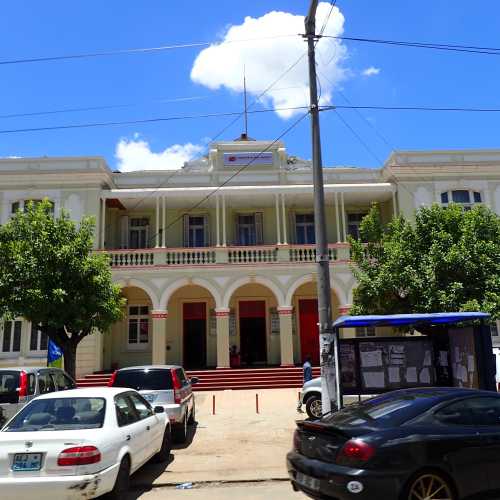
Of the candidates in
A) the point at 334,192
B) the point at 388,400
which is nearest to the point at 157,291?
the point at 334,192

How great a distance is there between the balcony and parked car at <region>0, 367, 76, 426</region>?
1247cm

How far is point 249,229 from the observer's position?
2533 centimetres

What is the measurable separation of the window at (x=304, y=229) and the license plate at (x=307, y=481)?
772 inches

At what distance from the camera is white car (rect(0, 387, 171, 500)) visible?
5539 mm

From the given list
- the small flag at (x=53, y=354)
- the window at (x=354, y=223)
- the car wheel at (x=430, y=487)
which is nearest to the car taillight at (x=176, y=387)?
the car wheel at (x=430, y=487)

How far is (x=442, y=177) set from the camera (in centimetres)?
2350

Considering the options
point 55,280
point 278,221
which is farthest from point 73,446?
point 278,221

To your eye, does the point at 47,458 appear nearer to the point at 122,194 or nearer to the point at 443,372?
the point at 443,372

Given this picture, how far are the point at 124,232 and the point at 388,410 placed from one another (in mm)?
20763

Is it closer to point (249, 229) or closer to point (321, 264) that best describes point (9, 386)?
point (321, 264)

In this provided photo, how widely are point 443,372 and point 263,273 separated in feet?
39.9

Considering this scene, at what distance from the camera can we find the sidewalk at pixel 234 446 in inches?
320

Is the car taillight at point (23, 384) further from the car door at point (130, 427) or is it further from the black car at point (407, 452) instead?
the black car at point (407, 452)

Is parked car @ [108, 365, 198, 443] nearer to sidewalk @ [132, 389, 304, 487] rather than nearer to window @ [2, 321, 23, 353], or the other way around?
sidewalk @ [132, 389, 304, 487]
